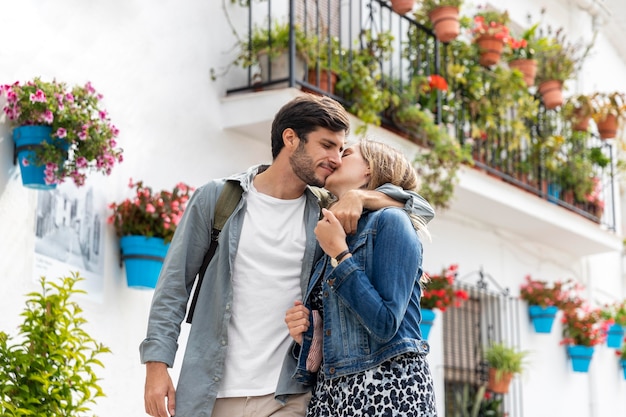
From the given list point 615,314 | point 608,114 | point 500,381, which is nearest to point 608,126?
point 608,114

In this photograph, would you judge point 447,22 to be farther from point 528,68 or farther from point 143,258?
point 143,258

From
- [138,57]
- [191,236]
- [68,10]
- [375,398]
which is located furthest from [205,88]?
[375,398]

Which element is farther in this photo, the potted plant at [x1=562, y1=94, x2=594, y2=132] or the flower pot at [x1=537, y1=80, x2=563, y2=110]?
the potted plant at [x1=562, y1=94, x2=594, y2=132]

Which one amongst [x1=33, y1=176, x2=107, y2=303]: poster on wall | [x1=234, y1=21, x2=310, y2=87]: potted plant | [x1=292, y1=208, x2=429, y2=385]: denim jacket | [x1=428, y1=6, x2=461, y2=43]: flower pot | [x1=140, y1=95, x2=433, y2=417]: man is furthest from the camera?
[x1=428, y1=6, x2=461, y2=43]: flower pot

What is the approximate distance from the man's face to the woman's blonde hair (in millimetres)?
98

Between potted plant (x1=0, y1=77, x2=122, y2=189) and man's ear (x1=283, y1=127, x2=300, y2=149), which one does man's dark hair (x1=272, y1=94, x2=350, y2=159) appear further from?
potted plant (x1=0, y1=77, x2=122, y2=189)

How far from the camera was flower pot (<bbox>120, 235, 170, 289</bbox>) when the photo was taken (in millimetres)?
6625

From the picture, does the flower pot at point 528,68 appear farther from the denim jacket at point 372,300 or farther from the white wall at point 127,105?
the denim jacket at point 372,300

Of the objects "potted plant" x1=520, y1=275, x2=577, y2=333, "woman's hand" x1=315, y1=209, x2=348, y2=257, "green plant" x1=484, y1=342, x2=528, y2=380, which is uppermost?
"potted plant" x1=520, y1=275, x2=577, y2=333

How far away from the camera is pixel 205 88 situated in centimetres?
779

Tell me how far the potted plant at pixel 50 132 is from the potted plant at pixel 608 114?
7775 millimetres

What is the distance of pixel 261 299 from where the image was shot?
3791mm

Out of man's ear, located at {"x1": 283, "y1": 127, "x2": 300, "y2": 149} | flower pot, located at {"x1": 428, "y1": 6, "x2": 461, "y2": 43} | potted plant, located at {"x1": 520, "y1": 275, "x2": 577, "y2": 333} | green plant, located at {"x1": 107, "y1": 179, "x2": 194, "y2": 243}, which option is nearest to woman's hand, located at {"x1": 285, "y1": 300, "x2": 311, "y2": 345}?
man's ear, located at {"x1": 283, "y1": 127, "x2": 300, "y2": 149}

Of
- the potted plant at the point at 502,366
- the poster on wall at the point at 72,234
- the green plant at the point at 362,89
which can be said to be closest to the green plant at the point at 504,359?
the potted plant at the point at 502,366
